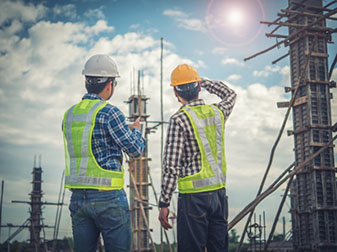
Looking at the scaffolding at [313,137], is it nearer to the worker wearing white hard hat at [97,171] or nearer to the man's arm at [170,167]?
the man's arm at [170,167]

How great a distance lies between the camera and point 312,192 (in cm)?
1348

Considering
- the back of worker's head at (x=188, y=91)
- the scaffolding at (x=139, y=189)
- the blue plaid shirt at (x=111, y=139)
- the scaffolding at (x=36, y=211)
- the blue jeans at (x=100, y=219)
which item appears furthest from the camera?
the scaffolding at (x=36, y=211)

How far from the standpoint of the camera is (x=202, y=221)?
179 inches

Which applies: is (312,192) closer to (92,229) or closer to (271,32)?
(271,32)

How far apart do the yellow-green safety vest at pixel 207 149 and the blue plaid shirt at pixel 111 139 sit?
692 mm

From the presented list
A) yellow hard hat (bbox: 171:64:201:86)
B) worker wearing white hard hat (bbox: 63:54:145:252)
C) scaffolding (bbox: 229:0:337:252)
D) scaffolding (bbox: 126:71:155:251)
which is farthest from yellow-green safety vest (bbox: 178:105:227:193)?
scaffolding (bbox: 126:71:155:251)

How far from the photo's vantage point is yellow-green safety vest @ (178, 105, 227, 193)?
4562mm

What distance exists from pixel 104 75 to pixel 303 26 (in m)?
11.3

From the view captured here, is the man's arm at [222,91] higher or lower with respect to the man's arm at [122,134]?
higher

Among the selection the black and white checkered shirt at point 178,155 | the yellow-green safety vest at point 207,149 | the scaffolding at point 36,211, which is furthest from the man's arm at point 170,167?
the scaffolding at point 36,211

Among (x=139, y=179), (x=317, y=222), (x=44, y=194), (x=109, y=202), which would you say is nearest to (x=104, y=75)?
(x=109, y=202)

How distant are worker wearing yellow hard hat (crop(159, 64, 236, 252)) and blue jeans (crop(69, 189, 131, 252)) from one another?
0.62m

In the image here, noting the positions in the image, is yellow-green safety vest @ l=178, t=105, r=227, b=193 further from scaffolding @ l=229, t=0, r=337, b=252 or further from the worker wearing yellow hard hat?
scaffolding @ l=229, t=0, r=337, b=252

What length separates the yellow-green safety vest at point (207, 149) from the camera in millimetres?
4562
